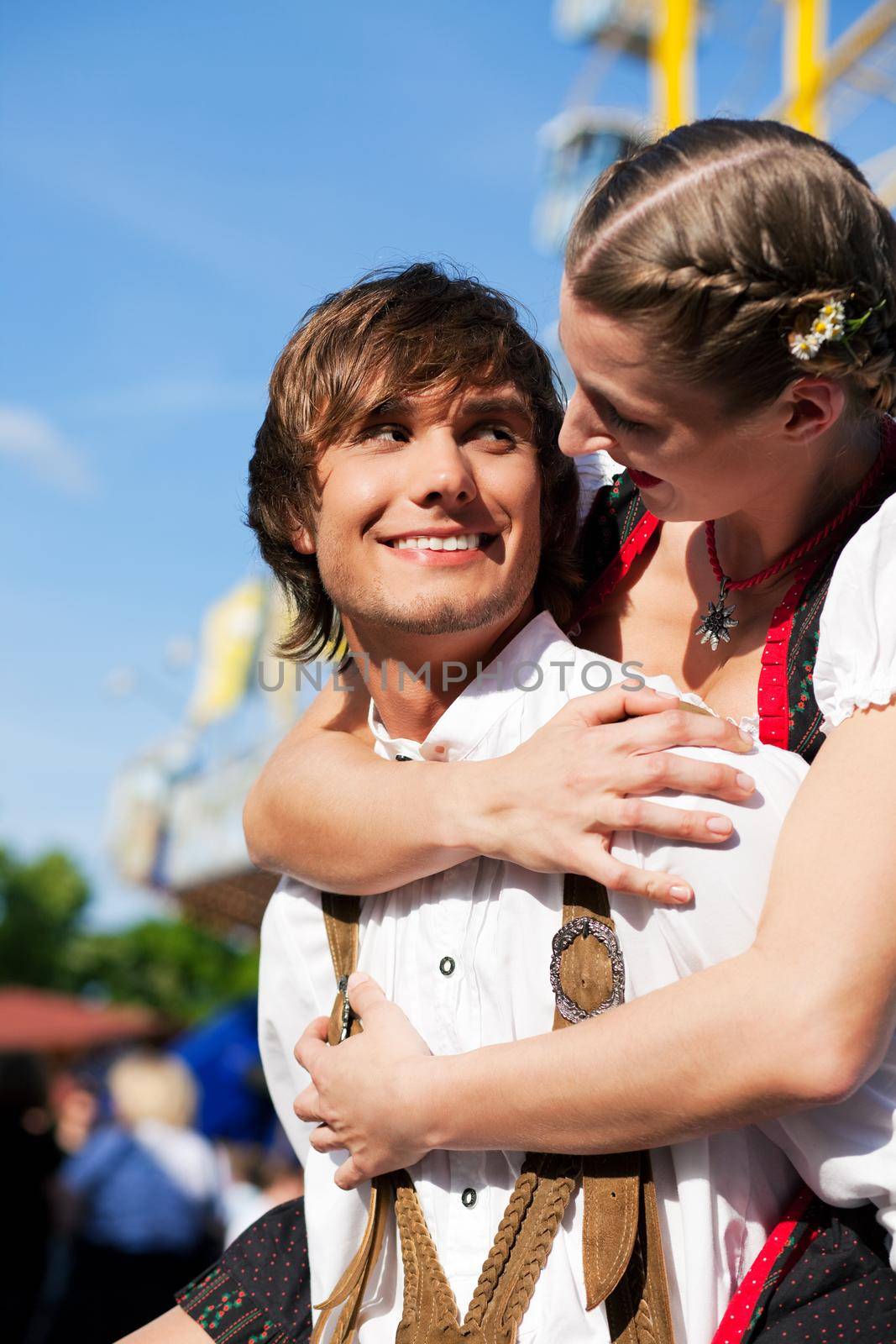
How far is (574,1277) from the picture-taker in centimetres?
178

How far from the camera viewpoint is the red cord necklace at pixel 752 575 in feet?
6.48

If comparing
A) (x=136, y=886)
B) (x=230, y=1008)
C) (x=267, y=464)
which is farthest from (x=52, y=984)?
(x=267, y=464)

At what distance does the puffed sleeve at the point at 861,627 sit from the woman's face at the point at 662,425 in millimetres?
213

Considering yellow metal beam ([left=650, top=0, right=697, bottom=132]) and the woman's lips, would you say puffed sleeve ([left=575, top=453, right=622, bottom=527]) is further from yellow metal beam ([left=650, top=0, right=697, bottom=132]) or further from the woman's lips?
yellow metal beam ([left=650, top=0, right=697, bottom=132])

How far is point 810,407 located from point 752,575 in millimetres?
356

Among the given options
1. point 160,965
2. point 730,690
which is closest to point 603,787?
point 730,690

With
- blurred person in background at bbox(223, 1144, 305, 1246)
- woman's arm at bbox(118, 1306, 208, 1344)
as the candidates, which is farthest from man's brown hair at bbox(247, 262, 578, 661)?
blurred person in background at bbox(223, 1144, 305, 1246)

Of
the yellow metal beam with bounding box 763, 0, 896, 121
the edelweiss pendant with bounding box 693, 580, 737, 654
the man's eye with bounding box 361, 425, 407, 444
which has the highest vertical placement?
the yellow metal beam with bounding box 763, 0, 896, 121

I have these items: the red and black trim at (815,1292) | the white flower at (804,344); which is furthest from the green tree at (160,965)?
the white flower at (804,344)

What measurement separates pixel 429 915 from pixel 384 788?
8.1 inches

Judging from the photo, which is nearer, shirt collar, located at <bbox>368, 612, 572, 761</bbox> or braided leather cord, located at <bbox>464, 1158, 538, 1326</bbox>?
braided leather cord, located at <bbox>464, 1158, 538, 1326</bbox>

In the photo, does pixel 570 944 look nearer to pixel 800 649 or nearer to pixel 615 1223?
pixel 615 1223

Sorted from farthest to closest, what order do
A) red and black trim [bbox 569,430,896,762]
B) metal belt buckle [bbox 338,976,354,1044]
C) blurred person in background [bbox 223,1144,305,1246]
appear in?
blurred person in background [bbox 223,1144,305,1246], metal belt buckle [bbox 338,976,354,1044], red and black trim [bbox 569,430,896,762]

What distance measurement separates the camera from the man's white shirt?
173 centimetres
